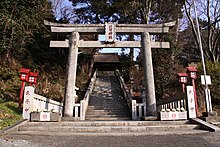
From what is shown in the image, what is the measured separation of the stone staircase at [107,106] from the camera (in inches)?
420

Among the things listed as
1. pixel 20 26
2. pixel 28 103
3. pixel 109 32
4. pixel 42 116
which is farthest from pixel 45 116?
pixel 20 26

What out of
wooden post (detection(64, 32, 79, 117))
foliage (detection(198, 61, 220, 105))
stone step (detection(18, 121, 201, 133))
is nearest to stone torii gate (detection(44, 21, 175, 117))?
wooden post (detection(64, 32, 79, 117))

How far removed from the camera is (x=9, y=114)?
863 centimetres

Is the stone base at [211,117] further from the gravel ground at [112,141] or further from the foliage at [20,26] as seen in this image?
the foliage at [20,26]

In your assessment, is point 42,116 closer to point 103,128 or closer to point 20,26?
point 103,128

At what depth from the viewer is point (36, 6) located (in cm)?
1767

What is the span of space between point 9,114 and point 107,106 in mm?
5535

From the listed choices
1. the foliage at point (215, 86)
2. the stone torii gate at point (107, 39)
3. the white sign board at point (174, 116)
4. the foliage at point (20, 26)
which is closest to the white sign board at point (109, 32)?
the stone torii gate at point (107, 39)

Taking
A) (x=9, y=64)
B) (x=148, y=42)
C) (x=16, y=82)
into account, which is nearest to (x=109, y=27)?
(x=148, y=42)

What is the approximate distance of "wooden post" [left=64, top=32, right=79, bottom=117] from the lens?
9.25m

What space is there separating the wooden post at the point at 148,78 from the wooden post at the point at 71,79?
11.1 ft

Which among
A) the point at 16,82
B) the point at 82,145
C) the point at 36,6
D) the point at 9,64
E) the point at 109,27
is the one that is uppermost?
the point at 36,6

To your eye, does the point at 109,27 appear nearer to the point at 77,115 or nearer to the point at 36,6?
the point at 77,115

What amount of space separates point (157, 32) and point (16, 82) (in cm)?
994
